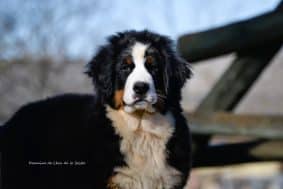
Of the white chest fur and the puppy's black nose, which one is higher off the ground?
the puppy's black nose

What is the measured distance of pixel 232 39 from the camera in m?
7.00

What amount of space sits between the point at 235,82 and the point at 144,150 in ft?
6.94

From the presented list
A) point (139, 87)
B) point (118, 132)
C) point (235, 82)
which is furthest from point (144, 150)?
point (235, 82)

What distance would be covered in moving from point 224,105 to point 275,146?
631 mm

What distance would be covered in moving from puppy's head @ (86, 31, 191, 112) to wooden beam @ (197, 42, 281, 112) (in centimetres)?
157

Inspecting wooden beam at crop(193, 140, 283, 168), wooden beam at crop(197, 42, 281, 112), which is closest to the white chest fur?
wooden beam at crop(197, 42, 281, 112)

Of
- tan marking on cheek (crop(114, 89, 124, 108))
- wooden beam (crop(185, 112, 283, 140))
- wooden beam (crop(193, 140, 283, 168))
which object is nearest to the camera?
tan marking on cheek (crop(114, 89, 124, 108))

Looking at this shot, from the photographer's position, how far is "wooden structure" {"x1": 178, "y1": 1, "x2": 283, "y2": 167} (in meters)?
6.96

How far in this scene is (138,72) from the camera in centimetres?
526

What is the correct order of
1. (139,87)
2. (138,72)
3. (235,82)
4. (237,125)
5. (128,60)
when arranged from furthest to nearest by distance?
1. (235,82)
2. (237,125)
3. (128,60)
4. (138,72)
5. (139,87)

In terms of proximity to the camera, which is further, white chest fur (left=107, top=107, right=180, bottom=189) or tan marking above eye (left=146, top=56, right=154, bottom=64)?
tan marking above eye (left=146, top=56, right=154, bottom=64)

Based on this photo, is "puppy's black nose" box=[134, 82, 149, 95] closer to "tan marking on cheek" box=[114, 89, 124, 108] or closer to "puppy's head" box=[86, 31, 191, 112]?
"puppy's head" box=[86, 31, 191, 112]

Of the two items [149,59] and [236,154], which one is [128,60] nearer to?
[149,59]

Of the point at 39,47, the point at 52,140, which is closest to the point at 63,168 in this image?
the point at 52,140
